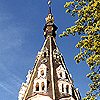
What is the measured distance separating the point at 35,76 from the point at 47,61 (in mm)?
2413

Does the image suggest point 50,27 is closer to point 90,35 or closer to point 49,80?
point 49,80

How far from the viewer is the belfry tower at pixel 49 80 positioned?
1272 inches

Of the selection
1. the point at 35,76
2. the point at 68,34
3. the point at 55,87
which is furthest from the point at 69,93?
the point at 68,34

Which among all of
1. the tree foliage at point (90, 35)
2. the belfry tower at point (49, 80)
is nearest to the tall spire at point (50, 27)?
the belfry tower at point (49, 80)

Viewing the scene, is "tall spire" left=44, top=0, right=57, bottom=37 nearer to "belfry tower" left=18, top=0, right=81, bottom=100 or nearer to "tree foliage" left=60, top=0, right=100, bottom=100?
"belfry tower" left=18, top=0, right=81, bottom=100

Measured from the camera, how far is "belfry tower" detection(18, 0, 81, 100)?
32312 millimetres

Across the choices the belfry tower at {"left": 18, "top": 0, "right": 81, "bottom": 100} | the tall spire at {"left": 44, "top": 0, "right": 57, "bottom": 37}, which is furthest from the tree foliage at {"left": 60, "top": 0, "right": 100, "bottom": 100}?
the tall spire at {"left": 44, "top": 0, "right": 57, "bottom": 37}

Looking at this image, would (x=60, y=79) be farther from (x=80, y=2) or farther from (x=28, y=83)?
(x=80, y=2)

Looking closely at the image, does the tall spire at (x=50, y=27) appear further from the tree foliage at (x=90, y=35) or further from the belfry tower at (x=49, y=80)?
the tree foliage at (x=90, y=35)

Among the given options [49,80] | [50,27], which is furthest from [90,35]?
[50,27]

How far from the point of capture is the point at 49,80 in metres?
34.0

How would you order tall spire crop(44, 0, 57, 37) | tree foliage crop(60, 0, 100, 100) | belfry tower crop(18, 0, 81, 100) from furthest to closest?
tall spire crop(44, 0, 57, 37), belfry tower crop(18, 0, 81, 100), tree foliage crop(60, 0, 100, 100)

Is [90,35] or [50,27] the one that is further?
[50,27]

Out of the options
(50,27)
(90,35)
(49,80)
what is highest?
(50,27)
